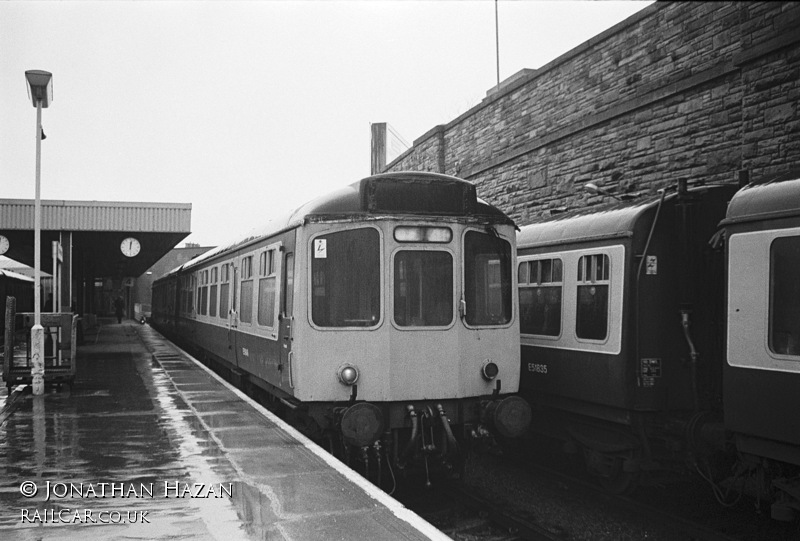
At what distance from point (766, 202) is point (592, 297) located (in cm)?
247

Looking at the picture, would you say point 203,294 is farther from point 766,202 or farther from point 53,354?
point 766,202

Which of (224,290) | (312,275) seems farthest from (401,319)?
(224,290)

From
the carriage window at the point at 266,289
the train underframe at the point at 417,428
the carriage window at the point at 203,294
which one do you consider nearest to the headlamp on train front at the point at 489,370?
the train underframe at the point at 417,428

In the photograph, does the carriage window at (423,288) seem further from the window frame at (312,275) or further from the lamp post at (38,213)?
the lamp post at (38,213)

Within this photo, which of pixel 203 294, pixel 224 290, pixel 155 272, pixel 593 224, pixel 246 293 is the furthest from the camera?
pixel 155 272

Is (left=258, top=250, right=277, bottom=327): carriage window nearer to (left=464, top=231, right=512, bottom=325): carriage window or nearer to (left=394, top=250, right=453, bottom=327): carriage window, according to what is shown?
(left=394, top=250, right=453, bottom=327): carriage window

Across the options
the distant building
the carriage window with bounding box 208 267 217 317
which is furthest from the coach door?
the distant building

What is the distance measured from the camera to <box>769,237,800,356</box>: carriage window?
584cm

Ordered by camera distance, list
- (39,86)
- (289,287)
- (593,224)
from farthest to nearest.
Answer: (39,86) → (593,224) → (289,287)

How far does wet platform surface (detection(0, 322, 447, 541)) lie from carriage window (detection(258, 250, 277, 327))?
3.97 feet

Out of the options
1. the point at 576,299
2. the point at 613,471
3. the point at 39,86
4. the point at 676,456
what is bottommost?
the point at 613,471

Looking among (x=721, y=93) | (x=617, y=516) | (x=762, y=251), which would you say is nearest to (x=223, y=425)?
(x=617, y=516)

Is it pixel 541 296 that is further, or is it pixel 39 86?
pixel 39 86

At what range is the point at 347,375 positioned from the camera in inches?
290
